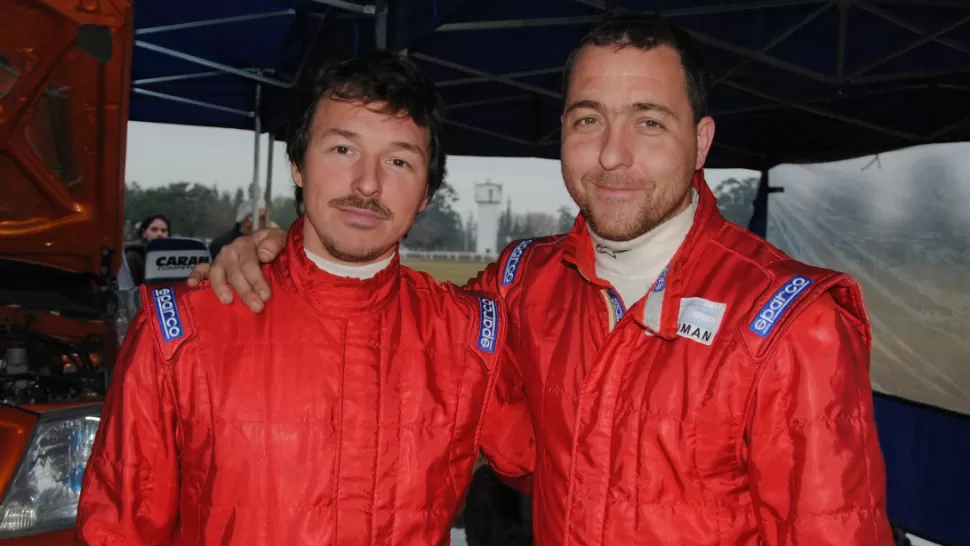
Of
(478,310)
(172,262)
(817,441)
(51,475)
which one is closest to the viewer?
(817,441)

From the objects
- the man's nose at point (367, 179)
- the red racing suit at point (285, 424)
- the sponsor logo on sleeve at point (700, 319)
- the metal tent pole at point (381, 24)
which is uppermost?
the metal tent pole at point (381, 24)

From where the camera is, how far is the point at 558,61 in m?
5.64

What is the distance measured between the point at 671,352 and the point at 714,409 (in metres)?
0.14

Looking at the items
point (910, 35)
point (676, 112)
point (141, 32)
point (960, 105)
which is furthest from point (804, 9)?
point (141, 32)

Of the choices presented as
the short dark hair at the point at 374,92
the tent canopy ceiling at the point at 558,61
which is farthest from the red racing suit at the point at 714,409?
the tent canopy ceiling at the point at 558,61

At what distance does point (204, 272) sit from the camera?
165 cm

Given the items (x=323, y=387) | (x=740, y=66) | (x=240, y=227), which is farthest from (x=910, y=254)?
(x=240, y=227)

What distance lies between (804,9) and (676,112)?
3510mm

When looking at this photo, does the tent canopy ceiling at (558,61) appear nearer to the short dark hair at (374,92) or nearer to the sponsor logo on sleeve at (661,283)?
the short dark hair at (374,92)

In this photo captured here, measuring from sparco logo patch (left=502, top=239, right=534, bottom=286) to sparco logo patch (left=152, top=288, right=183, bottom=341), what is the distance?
808 millimetres

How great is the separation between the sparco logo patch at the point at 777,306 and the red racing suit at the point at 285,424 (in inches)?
24.7

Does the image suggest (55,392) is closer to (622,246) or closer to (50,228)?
(50,228)

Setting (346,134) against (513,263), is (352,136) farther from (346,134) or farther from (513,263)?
(513,263)

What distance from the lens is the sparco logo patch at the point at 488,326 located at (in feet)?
5.33
